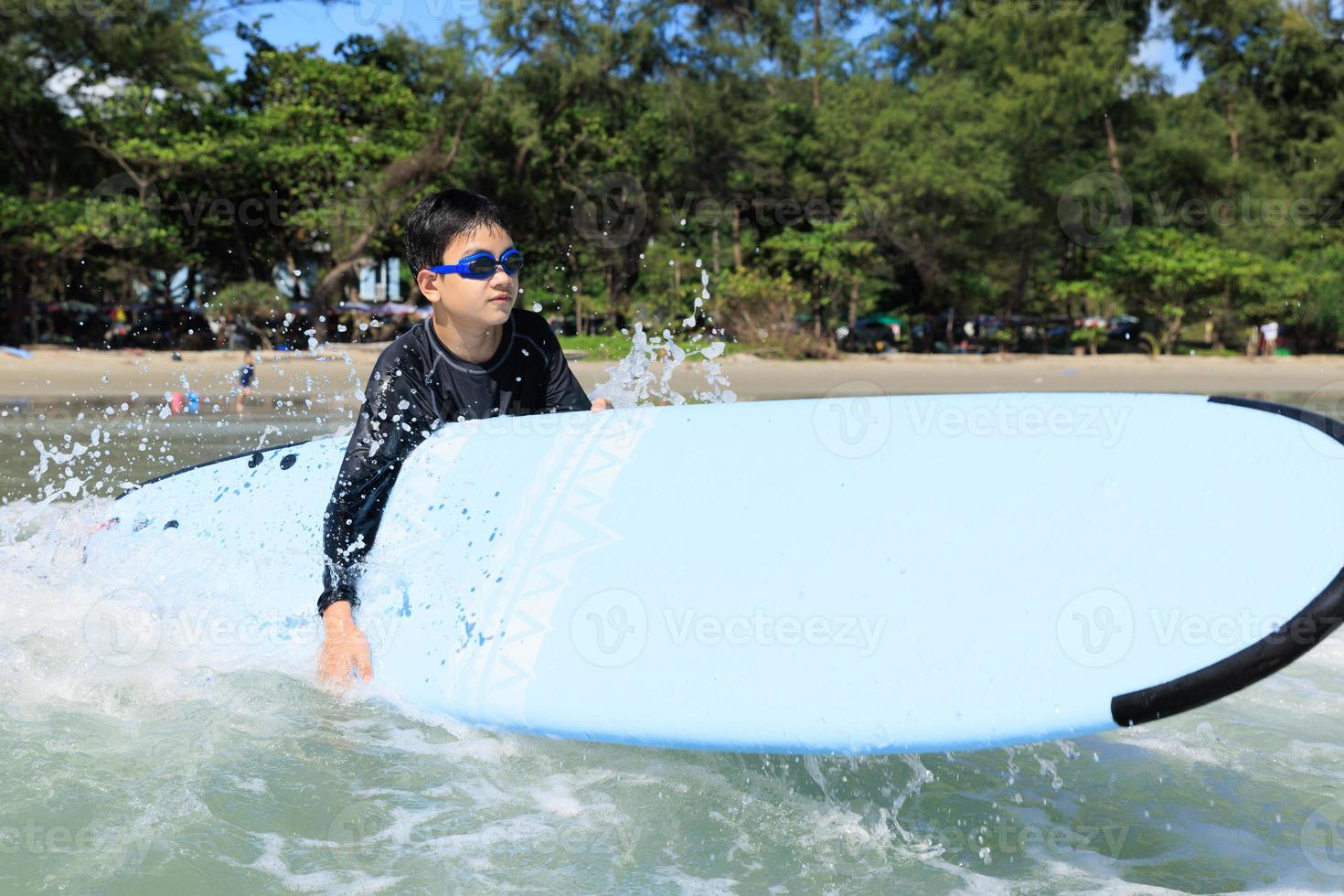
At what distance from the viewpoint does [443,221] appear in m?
2.95

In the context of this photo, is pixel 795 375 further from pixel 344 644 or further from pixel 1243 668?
pixel 1243 668

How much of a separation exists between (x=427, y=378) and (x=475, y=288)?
255 millimetres

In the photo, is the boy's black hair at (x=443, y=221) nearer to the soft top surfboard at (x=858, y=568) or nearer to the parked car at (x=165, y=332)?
the soft top surfboard at (x=858, y=568)

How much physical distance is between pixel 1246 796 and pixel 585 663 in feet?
5.27

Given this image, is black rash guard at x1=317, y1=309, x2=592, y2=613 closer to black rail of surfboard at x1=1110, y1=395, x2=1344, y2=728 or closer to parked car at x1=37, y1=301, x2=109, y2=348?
black rail of surfboard at x1=1110, y1=395, x2=1344, y2=728

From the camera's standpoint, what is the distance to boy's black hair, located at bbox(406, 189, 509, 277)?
294 centimetres

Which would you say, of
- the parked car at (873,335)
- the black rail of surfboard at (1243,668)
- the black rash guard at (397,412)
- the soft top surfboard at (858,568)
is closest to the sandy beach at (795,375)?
the parked car at (873,335)

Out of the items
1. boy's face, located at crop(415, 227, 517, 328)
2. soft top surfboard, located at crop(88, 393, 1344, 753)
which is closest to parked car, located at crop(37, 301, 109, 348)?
boy's face, located at crop(415, 227, 517, 328)

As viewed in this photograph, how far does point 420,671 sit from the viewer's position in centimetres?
285

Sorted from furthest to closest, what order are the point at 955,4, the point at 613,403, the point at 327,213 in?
the point at 955,4 → the point at 327,213 → the point at 613,403

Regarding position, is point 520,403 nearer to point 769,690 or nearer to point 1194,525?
point 769,690

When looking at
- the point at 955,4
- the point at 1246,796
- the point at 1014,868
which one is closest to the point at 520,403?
the point at 1014,868

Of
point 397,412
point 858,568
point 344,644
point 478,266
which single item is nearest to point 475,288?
point 478,266

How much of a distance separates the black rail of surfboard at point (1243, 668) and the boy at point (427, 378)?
1.66 m
